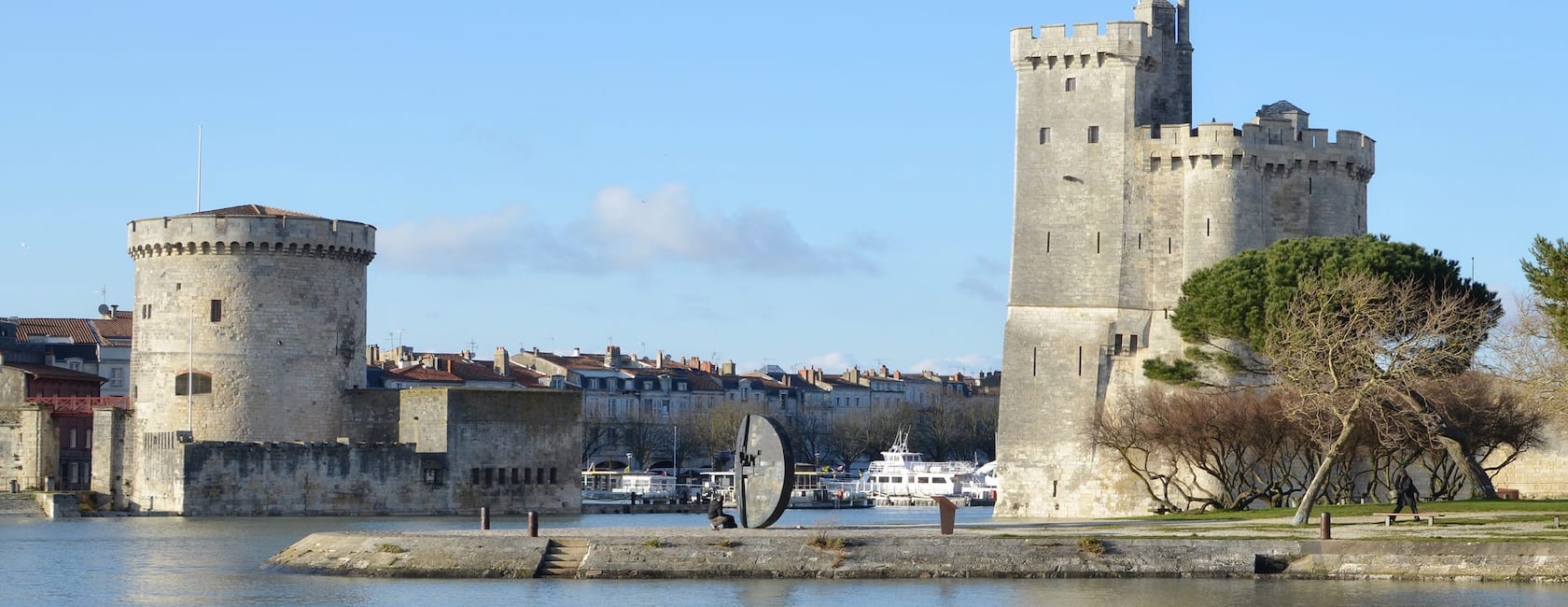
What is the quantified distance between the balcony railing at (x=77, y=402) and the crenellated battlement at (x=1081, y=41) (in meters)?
26.9

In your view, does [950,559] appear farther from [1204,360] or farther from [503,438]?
[503,438]

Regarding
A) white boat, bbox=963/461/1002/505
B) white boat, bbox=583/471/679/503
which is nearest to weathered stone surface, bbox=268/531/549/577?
white boat, bbox=583/471/679/503

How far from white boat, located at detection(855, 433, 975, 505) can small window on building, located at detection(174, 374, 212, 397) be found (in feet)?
105

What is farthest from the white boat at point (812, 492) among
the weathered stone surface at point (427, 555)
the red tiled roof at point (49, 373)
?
the weathered stone surface at point (427, 555)

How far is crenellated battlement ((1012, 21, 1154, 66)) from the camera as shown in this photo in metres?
54.3

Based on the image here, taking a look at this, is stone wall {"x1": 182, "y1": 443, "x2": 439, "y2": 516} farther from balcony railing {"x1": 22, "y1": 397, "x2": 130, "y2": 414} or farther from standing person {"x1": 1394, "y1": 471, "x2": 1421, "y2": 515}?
Answer: standing person {"x1": 1394, "y1": 471, "x2": 1421, "y2": 515}

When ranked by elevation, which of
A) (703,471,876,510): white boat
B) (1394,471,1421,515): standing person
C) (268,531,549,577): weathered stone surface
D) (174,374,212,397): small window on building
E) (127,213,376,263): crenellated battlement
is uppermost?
(127,213,376,263): crenellated battlement

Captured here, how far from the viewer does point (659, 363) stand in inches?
4985

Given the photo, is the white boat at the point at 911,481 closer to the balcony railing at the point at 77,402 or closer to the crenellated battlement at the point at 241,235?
the crenellated battlement at the point at 241,235

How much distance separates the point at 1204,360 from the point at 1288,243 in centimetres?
373

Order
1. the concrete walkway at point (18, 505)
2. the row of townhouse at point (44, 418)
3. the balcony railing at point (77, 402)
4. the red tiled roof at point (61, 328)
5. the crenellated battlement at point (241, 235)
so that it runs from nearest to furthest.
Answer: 1. the concrete walkway at point (18, 505)
2. the crenellated battlement at point (241, 235)
3. the row of townhouse at point (44, 418)
4. the balcony railing at point (77, 402)
5. the red tiled roof at point (61, 328)

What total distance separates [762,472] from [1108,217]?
18664mm

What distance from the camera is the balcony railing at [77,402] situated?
6662 centimetres

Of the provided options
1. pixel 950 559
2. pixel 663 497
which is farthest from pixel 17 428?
pixel 950 559
